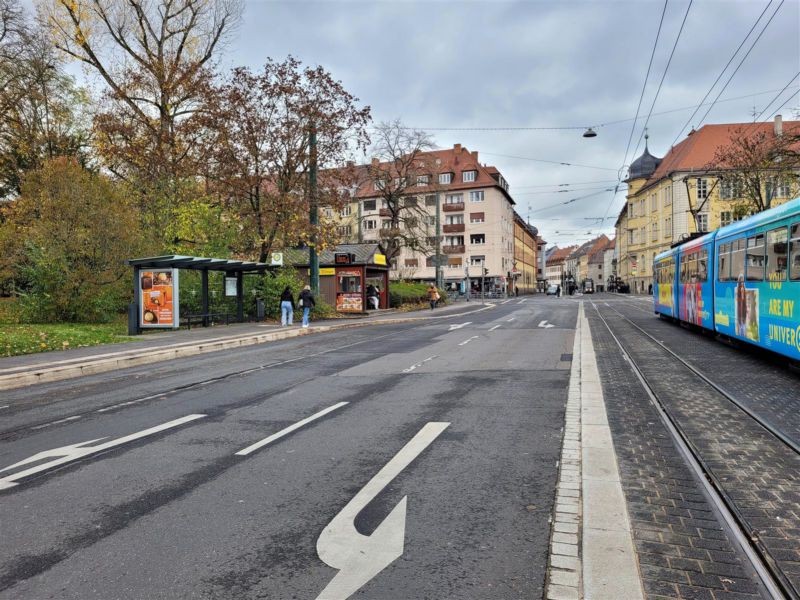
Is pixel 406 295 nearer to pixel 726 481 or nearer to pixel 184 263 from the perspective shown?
pixel 184 263

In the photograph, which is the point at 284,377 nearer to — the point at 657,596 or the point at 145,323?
the point at 657,596

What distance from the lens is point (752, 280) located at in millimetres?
11406

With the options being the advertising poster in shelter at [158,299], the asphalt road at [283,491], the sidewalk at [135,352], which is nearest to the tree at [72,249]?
the advertising poster in shelter at [158,299]

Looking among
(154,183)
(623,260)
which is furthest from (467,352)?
(623,260)

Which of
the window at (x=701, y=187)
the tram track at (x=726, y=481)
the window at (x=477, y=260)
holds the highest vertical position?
the window at (x=701, y=187)

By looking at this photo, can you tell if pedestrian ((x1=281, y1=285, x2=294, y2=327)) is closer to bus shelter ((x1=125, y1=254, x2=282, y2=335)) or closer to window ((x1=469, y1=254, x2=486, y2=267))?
bus shelter ((x1=125, y1=254, x2=282, y2=335))

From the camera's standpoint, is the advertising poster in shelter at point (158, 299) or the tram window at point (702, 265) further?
the advertising poster in shelter at point (158, 299)

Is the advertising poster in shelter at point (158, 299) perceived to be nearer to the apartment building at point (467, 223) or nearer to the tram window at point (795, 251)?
the tram window at point (795, 251)

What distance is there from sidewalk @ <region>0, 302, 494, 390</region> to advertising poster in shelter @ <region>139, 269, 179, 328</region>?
0.50m

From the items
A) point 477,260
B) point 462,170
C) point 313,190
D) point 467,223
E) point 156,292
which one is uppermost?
point 462,170

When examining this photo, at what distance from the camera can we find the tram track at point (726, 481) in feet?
9.96

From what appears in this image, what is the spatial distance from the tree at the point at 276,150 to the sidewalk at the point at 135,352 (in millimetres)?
5476

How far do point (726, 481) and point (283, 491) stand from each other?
3.41 metres

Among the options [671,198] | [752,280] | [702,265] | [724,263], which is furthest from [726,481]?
[671,198]
